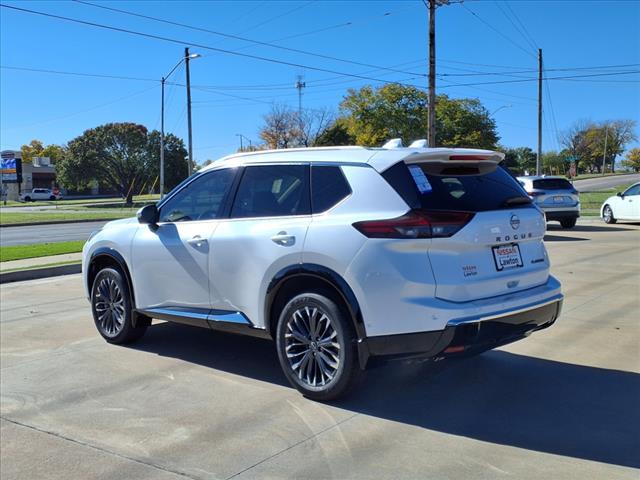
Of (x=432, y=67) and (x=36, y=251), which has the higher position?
(x=432, y=67)

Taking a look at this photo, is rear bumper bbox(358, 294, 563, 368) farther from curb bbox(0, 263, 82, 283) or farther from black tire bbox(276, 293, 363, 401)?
curb bbox(0, 263, 82, 283)

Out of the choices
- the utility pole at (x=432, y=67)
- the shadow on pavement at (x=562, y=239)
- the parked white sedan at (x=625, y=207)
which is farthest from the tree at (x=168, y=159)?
the shadow on pavement at (x=562, y=239)

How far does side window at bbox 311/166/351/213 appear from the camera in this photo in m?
4.58

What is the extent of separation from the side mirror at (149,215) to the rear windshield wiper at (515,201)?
329cm

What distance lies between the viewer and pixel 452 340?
4.02 m

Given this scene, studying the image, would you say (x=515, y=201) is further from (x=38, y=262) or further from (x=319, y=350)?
(x=38, y=262)

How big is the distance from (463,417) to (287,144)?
2620 inches

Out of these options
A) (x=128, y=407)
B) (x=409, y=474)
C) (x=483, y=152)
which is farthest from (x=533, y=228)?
(x=128, y=407)

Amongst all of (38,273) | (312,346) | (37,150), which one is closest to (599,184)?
(38,273)

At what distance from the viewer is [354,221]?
14.2 feet

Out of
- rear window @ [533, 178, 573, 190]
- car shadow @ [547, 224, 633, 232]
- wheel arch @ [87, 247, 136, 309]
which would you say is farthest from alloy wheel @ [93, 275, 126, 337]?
Answer: car shadow @ [547, 224, 633, 232]

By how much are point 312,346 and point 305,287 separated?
0.45 meters

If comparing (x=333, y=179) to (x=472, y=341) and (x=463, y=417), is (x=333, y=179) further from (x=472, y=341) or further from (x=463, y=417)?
(x=463, y=417)

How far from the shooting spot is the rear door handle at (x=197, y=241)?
5348mm
